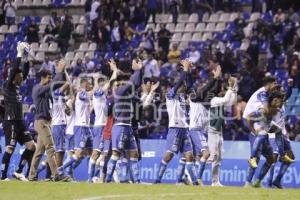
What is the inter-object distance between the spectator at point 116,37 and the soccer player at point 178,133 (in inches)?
546

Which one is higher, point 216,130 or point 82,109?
point 82,109

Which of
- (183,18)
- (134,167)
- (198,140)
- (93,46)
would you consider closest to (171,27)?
(183,18)

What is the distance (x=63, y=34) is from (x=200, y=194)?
822 inches

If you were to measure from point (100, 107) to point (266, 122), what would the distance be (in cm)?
517

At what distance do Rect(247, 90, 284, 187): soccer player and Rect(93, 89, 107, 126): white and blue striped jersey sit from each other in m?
4.75

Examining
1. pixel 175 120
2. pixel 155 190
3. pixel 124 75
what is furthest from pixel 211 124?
pixel 155 190

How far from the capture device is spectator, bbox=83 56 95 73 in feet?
113

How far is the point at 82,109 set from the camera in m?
24.9

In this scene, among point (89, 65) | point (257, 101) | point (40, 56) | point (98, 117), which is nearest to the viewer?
point (257, 101)

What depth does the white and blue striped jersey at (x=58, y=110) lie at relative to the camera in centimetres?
2414

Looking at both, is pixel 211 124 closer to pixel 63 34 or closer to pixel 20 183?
pixel 20 183

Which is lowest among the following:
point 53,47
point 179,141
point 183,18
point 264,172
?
point 264,172

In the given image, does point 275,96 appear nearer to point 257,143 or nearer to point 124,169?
point 257,143

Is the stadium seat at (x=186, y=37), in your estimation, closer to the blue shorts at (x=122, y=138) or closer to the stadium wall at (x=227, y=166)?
the stadium wall at (x=227, y=166)
